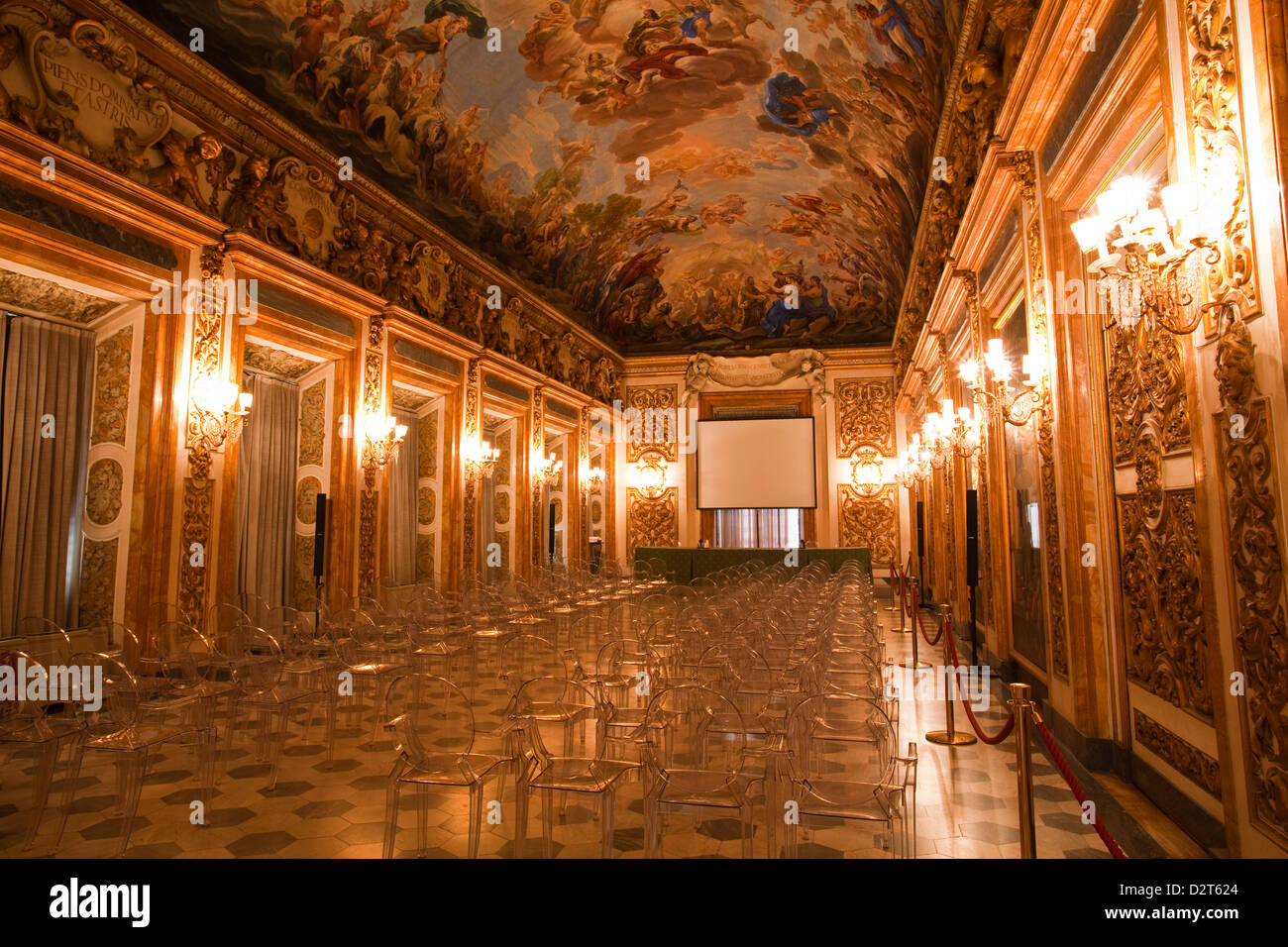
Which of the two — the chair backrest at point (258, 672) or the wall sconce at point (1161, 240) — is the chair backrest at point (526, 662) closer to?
the chair backrest at point (258, 672)

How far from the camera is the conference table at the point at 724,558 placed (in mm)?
19156

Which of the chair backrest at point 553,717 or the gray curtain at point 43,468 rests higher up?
the gray curtain at point 43,468

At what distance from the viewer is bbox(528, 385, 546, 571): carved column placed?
1777cm

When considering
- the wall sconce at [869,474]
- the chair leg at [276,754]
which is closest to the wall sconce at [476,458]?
the chair leg at [276,754]

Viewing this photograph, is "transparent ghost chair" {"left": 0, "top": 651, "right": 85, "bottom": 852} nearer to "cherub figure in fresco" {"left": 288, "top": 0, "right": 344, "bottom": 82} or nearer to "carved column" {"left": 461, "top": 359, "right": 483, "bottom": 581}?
"cherub figure in fresco" {"left": 288, "top": 0, "right": 344, "bottom": 82}

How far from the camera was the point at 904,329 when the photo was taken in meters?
19.6

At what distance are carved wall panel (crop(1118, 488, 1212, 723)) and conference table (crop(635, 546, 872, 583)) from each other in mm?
13855

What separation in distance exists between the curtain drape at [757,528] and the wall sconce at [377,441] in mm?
14265

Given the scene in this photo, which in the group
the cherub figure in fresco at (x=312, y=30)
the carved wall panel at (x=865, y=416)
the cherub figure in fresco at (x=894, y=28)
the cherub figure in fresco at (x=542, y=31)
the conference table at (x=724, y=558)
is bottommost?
the conference table at (x=724, y=558)

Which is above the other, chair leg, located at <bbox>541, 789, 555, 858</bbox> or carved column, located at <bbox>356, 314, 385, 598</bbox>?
carved column, located at <bbox>356, 314, 385, 598</bbox>

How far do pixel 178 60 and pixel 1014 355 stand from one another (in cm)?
963

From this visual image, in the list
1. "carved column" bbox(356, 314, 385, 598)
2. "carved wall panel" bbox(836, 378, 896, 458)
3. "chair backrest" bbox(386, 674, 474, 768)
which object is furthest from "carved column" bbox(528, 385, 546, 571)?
"carved wall panel" bbox(836, 378, 896, 458)

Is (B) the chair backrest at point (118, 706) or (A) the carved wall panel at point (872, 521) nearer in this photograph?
(B) the chair backrest at point (118, 706)

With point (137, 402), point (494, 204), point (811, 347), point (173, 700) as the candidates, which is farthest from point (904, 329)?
point (173, 700)
